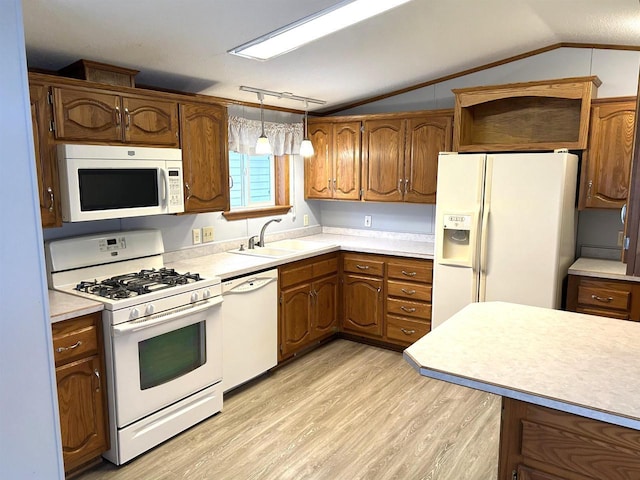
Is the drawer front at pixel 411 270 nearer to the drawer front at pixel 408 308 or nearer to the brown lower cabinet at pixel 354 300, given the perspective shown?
the brown lower cabinet at pixel 354 300

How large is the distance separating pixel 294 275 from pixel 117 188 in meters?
1.47

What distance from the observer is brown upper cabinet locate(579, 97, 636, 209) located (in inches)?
123

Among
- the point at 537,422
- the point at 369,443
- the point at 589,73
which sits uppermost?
the point at 589,73

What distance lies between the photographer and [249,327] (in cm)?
322

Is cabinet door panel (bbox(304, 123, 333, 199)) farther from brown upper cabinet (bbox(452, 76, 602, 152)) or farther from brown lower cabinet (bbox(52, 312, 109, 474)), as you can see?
brown lower cabinet (bbox(52, 312, 109, 474))

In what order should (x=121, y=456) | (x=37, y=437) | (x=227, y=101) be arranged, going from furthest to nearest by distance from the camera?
(x=227, y=101) → (x=121, y=456) → (x=37, y=437)

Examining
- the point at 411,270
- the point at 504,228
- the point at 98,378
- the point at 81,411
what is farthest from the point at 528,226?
the point at 81,411

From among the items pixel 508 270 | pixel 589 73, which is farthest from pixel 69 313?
pixel 589 73

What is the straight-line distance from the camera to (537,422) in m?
1.47

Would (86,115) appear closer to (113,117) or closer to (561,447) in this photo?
(113,117)

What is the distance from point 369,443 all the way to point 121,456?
1.33m

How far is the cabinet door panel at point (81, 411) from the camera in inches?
87.4

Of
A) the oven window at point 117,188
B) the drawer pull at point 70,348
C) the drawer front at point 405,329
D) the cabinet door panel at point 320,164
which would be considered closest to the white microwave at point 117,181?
the oven window at point 117,188

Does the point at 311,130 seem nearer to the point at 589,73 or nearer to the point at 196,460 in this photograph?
the point at 589,73
